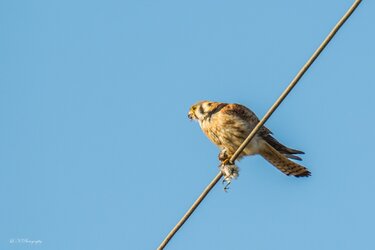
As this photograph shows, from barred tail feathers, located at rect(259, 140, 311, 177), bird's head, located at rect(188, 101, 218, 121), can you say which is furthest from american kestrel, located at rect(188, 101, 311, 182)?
bird's head, located at rect(188, 101, 218, 121)

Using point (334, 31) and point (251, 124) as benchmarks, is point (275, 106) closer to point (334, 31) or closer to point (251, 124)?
point (334, 31)

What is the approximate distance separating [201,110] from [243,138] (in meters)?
0.69

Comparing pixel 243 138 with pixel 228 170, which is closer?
pixel 228 170

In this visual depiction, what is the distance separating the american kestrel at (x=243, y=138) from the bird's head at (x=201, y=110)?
0.13 m

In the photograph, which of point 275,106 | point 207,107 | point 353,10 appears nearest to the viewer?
point 353,10

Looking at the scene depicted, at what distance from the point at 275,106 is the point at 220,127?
2717 mm

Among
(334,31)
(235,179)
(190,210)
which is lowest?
(190,210)

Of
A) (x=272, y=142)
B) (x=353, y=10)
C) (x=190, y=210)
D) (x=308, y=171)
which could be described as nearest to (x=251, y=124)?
(x=272, y=142)

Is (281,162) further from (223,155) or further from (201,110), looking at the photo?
(201,110)

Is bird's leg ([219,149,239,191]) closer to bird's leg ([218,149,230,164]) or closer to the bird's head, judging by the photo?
bird's leg ([218,149,230,164])

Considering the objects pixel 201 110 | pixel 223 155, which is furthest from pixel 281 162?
pixel 201 110

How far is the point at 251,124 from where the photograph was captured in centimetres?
682

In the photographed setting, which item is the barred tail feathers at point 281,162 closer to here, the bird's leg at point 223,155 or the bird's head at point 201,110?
the bird's leg at point 223,155

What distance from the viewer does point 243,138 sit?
676 centimetres
